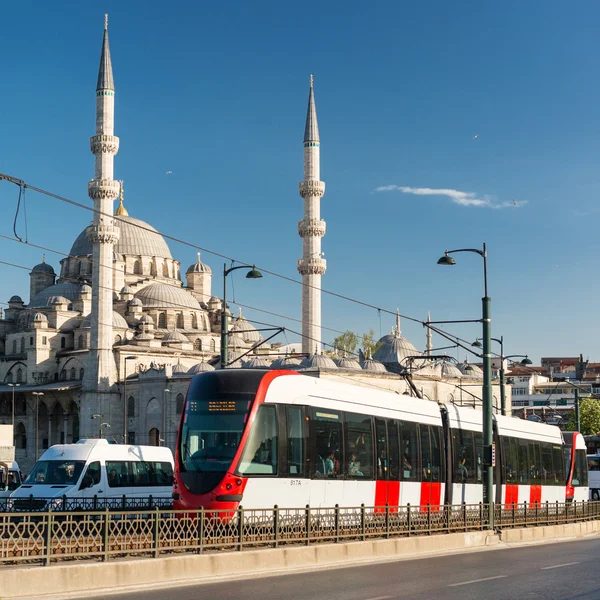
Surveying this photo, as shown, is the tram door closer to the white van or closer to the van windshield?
the white van

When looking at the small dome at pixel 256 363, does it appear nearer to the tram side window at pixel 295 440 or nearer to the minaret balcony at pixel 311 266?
the minaret balcony at pixel 311 266

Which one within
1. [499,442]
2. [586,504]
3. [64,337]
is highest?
[64,337]

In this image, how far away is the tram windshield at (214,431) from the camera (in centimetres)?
1539

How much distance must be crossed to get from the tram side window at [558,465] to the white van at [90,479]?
10.2 meters

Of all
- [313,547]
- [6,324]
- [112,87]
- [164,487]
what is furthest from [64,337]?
[313,547]

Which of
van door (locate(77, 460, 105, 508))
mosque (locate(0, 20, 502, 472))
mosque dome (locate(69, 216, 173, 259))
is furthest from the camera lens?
mosque dome (locate(69, 216, 173, 259))

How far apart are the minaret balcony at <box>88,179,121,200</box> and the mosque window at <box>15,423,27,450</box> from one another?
2130 centimetres

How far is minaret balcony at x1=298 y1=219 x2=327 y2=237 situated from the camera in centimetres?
6475

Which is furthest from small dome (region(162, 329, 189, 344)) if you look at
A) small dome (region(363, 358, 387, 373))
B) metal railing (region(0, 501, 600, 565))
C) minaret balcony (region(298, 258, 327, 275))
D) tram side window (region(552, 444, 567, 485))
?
metal railing (region(0, 501, 600, 565))

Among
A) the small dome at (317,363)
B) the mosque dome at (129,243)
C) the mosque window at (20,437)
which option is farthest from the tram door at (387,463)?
the mosque dome at (129,243)

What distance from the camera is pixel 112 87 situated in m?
62.5

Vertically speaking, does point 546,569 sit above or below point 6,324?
below

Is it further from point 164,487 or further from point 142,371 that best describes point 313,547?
point 142,371

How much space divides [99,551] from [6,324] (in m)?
73.2
